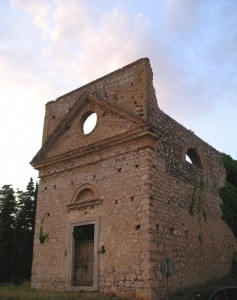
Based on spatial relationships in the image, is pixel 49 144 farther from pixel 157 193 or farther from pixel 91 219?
pixel 157 193

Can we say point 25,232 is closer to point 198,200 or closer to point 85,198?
point 85,198

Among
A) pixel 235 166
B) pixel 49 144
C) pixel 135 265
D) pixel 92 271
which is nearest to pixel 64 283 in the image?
pixel 92 271

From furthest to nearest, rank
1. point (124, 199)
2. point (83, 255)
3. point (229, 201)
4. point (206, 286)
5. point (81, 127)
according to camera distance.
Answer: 1. point (229, 201)
2. point (81, 127)
3. point (83, 255)
4. point (206, 286)
5. point (124, 199)

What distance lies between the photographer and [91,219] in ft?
45.2

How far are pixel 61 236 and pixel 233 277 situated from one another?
7233 mm

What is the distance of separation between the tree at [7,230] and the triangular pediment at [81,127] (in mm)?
5727

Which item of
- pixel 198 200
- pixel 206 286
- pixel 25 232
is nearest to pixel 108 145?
pixel 198 200

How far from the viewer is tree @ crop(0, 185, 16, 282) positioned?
1958 centimetres

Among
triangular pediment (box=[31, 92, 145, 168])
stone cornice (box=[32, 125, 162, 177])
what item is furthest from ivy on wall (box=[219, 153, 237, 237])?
→ triangular pediment (box=[31, 92, 145, 168])

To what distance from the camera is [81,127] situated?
15.8 metres

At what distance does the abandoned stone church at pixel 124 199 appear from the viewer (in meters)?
12.3

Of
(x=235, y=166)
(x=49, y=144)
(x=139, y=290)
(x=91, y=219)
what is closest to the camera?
→ (x=139, y=290)

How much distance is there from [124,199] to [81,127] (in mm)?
4263

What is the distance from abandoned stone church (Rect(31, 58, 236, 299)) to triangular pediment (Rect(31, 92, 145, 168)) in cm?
4
